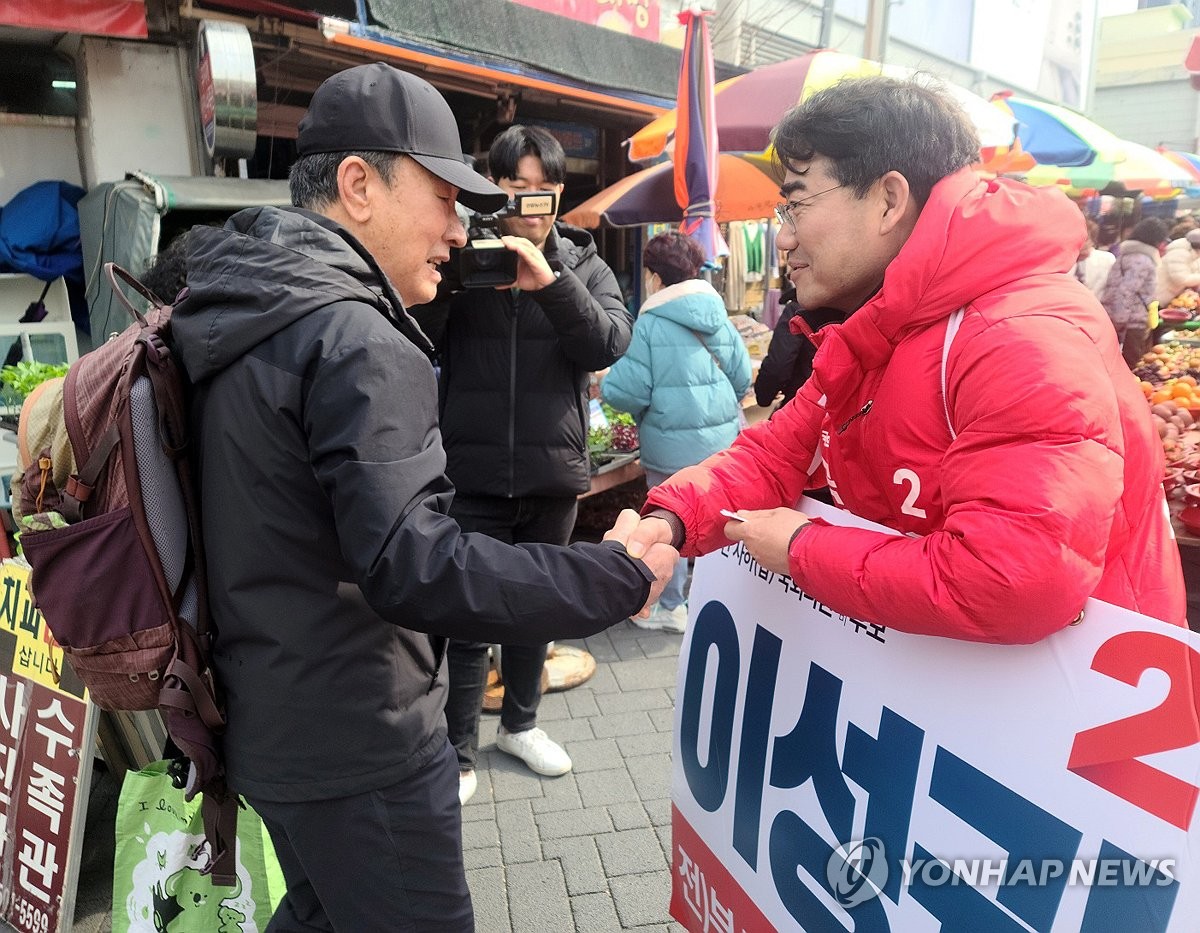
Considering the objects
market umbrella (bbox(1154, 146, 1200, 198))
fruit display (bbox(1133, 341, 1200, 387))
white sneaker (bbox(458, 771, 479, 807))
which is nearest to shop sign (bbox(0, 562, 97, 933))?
white sneaker (bbox(458, 771, 479, 807))

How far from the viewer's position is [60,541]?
1411mm

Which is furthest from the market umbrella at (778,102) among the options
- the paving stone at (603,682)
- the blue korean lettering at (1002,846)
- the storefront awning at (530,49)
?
the blue korean lettering at (1002,846)

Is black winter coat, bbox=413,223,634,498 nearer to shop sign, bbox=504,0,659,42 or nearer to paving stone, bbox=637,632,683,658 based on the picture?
paving stone, bbox=637,632,683,658

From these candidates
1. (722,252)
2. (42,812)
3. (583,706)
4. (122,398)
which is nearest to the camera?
(122,398)

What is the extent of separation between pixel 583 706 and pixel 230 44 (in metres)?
3.63

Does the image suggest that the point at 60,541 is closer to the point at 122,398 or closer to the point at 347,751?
the point at 122,398

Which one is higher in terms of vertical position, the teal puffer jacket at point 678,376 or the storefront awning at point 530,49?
the storefront awning at point 530,49

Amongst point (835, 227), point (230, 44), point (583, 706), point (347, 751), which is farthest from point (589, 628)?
point (230, 44)

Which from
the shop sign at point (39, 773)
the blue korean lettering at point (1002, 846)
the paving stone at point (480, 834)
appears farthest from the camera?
the paving stone at point (480, 834)

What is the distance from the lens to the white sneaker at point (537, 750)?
3.24m

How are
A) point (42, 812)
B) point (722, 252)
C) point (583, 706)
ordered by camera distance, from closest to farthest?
point (42, 812) < point (583, 706) < point (722, 252)

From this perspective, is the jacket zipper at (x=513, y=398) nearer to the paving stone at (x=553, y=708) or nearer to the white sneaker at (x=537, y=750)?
the white sneaker at (x=537, y=750)

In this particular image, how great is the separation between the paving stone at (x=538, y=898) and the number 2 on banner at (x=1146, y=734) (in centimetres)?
190

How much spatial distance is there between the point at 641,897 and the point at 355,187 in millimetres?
2216
